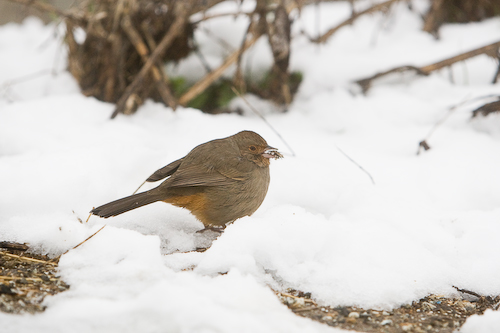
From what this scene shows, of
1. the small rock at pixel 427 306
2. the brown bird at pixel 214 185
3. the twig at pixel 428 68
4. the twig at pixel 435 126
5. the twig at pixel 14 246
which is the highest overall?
the twig at pixel 428 68

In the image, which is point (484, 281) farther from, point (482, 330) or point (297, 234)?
point (297, 234)

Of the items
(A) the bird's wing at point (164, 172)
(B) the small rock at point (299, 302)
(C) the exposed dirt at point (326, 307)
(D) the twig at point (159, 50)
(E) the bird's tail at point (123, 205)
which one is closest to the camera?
(C) the exposed dirt at point (326, 307)

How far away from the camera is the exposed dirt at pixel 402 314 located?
260 cm

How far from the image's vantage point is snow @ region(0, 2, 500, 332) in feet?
8.18

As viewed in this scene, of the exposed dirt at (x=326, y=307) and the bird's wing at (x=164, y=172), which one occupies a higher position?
the bird's wing at (x=164, y=172)

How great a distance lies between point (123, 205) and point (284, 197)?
1392 millimetres

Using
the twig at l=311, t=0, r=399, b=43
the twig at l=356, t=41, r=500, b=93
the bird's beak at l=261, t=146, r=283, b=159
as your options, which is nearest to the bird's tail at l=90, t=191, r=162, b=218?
the bird's beak at l=261, t=146, r=283, b=159

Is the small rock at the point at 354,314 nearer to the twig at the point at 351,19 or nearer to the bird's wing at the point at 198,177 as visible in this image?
the bird's wing at the point at 198,177

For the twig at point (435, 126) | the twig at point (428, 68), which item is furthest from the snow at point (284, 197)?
the twig at point (428, 68)

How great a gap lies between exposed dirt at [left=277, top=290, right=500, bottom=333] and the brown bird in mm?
990

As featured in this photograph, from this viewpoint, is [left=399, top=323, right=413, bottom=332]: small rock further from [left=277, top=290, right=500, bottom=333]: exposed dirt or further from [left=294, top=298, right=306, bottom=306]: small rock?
[left=294, top=298, right=306, bottom=306]: small rock

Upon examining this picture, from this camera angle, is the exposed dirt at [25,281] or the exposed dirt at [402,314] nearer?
the exposed dirt at [25,281]

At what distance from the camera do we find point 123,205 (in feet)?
10.8

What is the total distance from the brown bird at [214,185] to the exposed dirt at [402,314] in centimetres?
99
